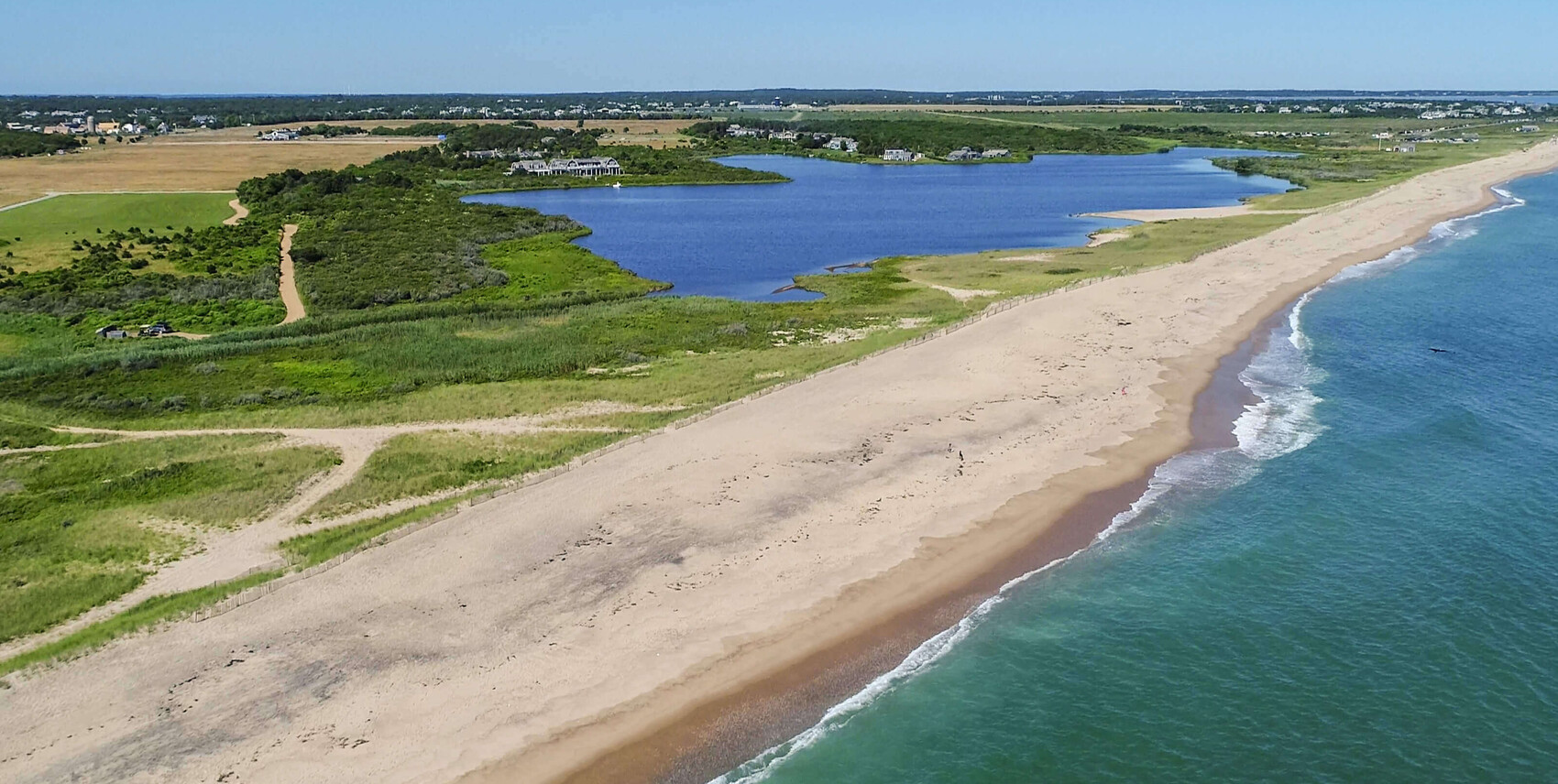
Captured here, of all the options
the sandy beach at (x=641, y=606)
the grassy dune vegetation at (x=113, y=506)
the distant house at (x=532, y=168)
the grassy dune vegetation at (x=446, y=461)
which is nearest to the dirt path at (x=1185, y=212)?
the sandy beach at (x=641, y=606)

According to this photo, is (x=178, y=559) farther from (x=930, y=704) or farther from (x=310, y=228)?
(x=310, y=228)

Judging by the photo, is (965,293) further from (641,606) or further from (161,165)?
(161,165)

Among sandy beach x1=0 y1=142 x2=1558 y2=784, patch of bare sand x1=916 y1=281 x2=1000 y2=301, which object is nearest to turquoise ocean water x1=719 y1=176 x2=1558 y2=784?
sandy beach x1=0 y1=142 x2=1558 y2=784

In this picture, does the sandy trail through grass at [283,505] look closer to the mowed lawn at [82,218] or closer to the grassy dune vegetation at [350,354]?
the grassy dune vegetation at [350,354]

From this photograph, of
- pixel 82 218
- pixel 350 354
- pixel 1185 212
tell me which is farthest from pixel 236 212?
pixel 1185 212

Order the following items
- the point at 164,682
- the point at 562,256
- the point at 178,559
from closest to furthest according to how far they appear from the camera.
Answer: the point at 164,682, the point at 178,559, the point at 562,256

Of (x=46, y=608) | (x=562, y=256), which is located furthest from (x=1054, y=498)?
(x=562, y=256)

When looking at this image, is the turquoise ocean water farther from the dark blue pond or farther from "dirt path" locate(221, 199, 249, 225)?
"dirt path" locate(221, 199, 249, 225)
